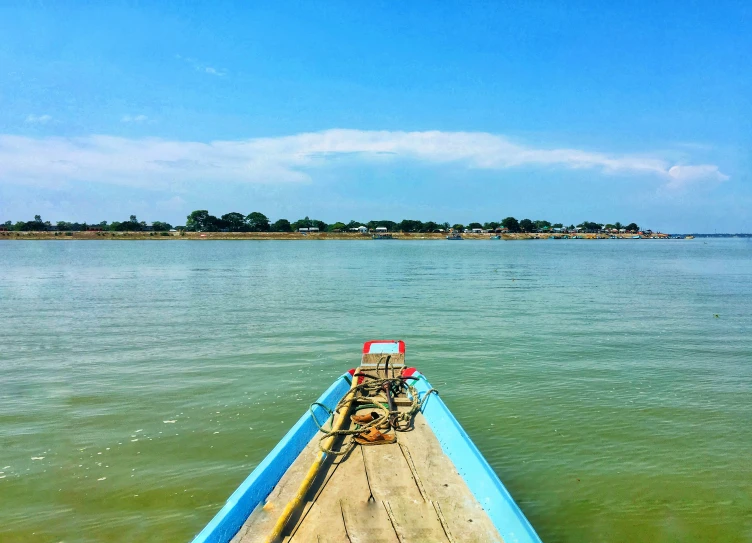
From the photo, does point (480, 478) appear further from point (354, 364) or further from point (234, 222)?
point (234, 222)

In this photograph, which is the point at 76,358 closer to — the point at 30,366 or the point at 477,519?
the point at 30,366

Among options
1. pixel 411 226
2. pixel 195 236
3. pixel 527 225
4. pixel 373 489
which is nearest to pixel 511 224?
pixel 527 225

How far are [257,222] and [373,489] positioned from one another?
165 meters

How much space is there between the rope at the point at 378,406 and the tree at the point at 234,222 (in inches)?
6164

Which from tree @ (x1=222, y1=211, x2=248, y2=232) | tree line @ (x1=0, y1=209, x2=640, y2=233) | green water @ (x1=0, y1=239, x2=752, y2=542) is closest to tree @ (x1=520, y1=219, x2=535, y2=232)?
tree line @ (x1=0, y1=209, x2=640, y2=233)

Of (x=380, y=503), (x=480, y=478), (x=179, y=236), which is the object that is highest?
(x=179, y=236)

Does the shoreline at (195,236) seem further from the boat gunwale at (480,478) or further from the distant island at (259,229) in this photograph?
the boat gunwale at (480,478)

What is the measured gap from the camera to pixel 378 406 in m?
7.10

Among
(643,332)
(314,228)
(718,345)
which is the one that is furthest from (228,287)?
(314,228)

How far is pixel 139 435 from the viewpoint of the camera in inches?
322

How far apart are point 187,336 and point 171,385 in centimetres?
495

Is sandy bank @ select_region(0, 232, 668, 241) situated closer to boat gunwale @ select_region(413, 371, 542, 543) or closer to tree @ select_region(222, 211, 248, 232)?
tree @ select_region(222, 211, 248, 232)

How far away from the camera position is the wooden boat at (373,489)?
407 centimetres

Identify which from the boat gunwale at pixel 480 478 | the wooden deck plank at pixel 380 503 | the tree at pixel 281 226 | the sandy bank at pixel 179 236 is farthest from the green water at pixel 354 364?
the tree at pixel 281 226
